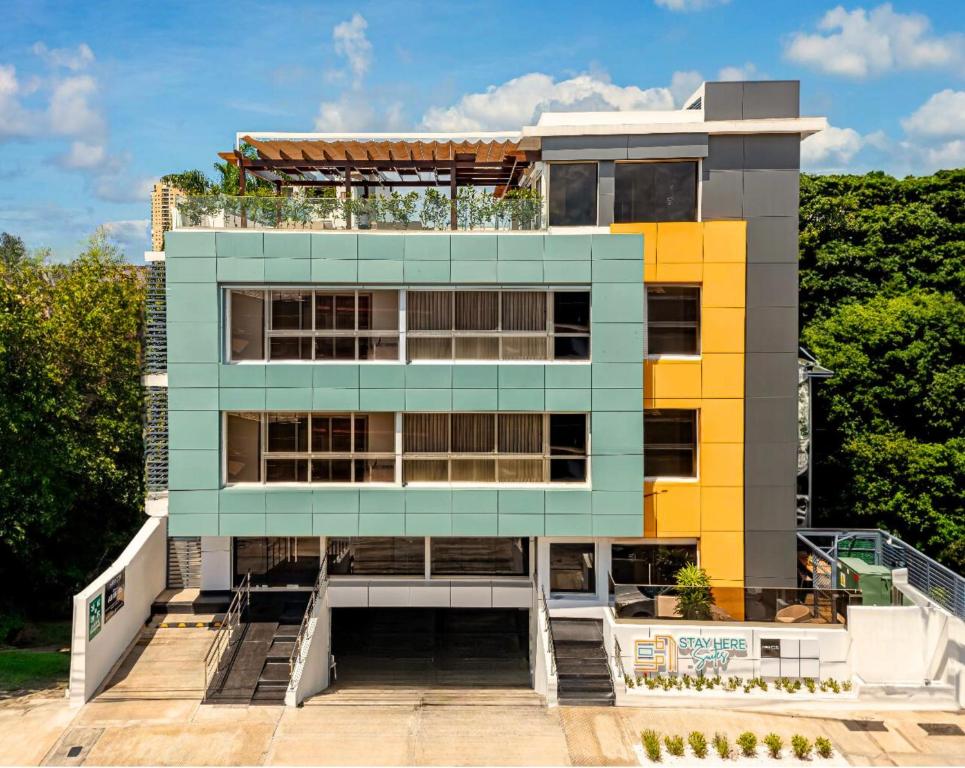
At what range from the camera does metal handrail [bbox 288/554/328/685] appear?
59.2 feet

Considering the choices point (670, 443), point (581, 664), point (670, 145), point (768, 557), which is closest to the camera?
point (581, 664)

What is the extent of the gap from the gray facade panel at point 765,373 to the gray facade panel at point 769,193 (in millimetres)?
3287

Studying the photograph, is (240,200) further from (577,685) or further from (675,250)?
(577,685)

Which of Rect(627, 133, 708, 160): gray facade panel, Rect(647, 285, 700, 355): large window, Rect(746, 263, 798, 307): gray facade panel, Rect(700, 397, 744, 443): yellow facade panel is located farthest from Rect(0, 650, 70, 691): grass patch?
Rect(746, 263, 798, 307): gray facade panel

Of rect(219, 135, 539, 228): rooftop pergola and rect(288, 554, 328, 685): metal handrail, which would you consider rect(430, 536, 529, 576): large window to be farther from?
rect(219, 135, 539, 228): rooftop pergola

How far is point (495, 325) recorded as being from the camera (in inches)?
748

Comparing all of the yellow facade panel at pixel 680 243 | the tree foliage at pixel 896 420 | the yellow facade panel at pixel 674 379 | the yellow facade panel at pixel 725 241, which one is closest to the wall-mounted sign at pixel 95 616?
the yellow facade panel at pixel 674 379

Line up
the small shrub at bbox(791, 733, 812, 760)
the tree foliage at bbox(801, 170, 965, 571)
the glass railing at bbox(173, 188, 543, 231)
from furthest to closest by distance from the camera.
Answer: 1. the tree foliage at bbox(801, 170, 965, 571)
2. the glass railing at bbox(173, 188, 543, 231)
3. the small shrub at bbox(791, 733, 812, 760)

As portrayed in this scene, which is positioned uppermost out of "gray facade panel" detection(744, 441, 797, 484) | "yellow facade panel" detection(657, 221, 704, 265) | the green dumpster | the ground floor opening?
"yellow facade panel" detection(657, 221, 704, 265)

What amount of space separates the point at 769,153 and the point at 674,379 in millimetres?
5666

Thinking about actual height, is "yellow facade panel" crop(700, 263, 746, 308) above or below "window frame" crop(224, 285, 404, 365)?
above

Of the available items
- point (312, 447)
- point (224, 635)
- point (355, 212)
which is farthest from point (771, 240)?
point (224, 635)

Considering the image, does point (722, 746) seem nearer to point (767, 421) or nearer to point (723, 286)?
point (767, 421)

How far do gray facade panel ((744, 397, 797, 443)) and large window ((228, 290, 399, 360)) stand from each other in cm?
834
